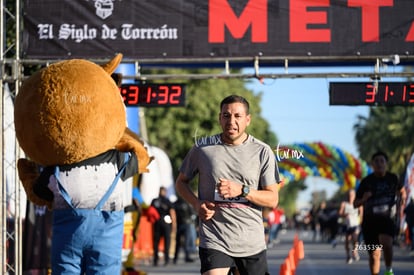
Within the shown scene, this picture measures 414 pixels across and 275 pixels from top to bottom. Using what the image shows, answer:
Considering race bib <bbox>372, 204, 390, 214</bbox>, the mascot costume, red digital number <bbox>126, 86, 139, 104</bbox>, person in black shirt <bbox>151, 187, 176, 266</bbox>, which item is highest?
red digital number <bbox>126, 86, 139, 104</bbox>

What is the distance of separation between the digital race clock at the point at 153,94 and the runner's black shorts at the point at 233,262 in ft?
20.9

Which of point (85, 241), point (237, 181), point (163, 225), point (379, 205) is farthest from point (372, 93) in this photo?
point (163, 225)

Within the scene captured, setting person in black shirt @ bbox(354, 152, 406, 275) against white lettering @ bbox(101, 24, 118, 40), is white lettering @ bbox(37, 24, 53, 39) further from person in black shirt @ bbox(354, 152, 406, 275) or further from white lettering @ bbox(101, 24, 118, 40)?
person in black shirt @ bbox(354, 152, 406, 275)

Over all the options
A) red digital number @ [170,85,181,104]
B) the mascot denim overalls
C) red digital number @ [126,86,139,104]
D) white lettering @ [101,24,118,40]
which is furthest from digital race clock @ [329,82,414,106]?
the mascot denim overalls

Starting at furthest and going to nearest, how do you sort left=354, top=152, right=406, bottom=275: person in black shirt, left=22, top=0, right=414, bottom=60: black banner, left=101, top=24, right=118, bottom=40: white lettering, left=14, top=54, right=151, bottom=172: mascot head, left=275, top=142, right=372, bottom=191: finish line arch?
1. left=275, top=142, right=372, bottom=191: finish line arch
2. left=101, top=24, right=118, bottom=40: white lettering
3. left=22, top=0, right=414, bottom=60: black banner
4. left=354, top=152, right=406, bottom=275: person in black shirt
5. left=14, top=54, right=151, bottom=172: mascot head

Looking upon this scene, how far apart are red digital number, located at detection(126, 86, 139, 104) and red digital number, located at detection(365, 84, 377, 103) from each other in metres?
3.26

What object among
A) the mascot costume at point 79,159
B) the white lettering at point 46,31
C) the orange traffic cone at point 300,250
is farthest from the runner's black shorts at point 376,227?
the mascot costume at point 79,159

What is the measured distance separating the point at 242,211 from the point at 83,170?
1.37m

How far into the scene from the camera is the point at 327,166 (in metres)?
32.2

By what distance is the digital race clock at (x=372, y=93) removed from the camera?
45.0 feet

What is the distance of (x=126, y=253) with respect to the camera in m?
16.6

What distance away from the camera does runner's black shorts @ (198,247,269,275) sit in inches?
301

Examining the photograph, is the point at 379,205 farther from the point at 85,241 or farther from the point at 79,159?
the point at 85,241

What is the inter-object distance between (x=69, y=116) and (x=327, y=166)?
81.5ft
